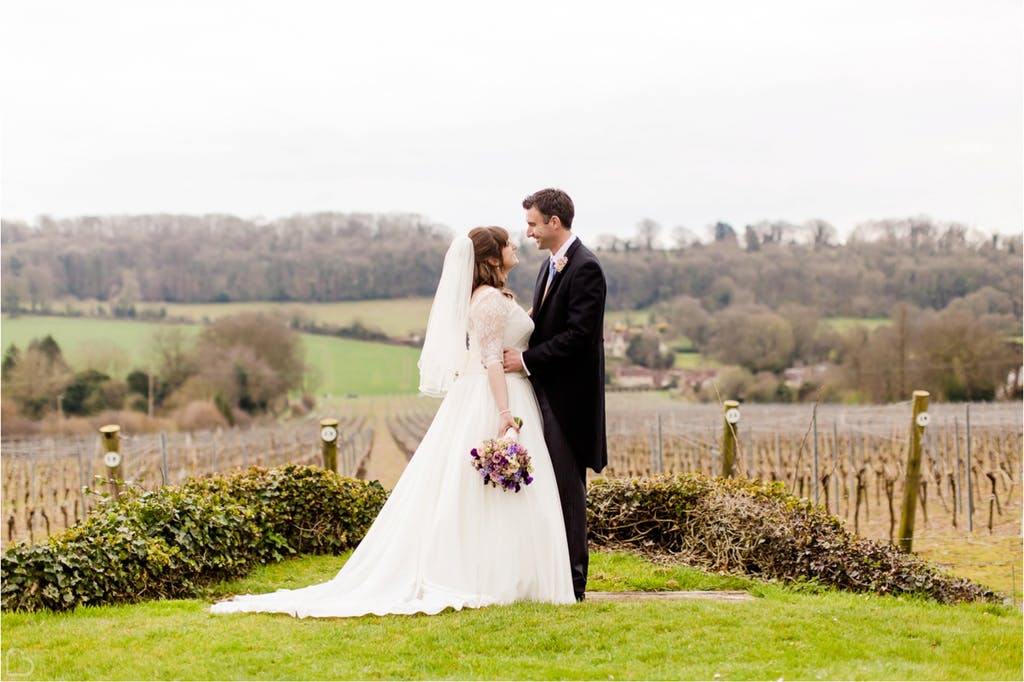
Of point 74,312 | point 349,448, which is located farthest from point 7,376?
point 349,448

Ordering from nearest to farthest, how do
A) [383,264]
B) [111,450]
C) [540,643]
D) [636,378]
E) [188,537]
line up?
[540,643]
[188,537]
[111,450]
[636,378]
[383,264]

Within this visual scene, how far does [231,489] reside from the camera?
27.0 ft

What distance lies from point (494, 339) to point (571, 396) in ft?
1.84

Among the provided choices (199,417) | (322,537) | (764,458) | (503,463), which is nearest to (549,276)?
(503,463)

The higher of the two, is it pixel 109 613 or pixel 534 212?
pixel 534 212

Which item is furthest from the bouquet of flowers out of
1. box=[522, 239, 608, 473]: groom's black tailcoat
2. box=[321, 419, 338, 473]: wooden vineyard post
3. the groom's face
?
box=[321, 419, 338, 473]: wooden vineyard post

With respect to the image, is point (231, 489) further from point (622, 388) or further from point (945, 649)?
point (622, 388)

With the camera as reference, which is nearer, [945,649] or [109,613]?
[945,649]

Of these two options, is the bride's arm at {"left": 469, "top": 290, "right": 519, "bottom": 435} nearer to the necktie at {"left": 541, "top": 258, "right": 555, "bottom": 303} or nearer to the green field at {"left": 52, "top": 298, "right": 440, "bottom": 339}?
the necktie at {"left": 541, "top": 258, "right": 555, "bottom": 303}

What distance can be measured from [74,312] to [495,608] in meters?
72.6

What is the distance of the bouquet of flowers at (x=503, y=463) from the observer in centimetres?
594

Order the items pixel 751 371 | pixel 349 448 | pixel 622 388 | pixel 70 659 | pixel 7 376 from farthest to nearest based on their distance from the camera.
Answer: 1. pixel 751 371
2. pixel 622 388
3. pixel 7 376
4. pixel 349 448
5. pixel 70 659

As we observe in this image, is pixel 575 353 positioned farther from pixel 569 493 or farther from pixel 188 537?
pixel 188 537

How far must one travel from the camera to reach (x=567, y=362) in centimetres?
623
